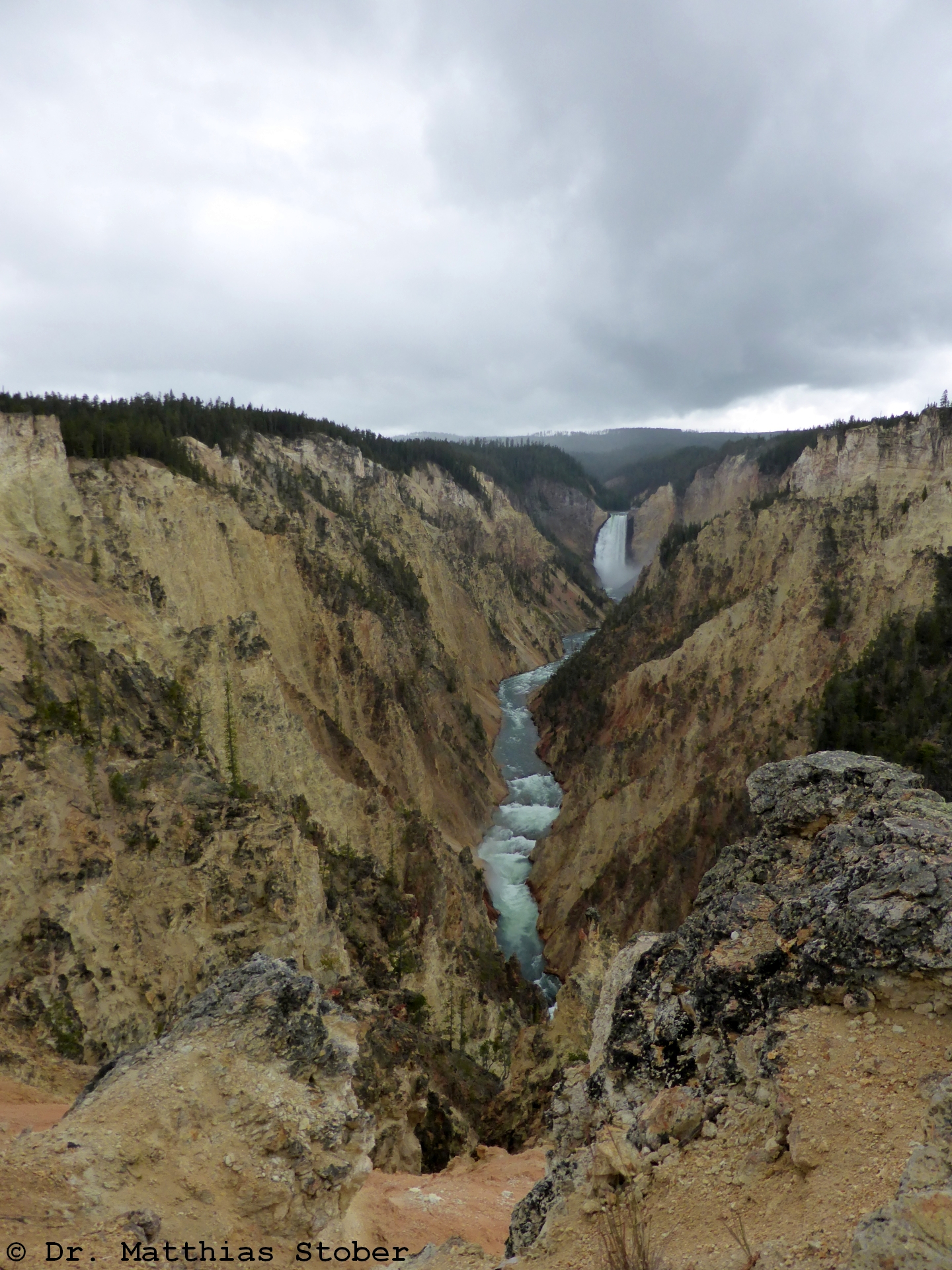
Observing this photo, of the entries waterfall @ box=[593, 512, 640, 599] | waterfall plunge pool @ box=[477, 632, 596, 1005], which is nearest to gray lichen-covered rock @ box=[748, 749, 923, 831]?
waterfall plunge pool @ box=[477, 632, 596, 1005]

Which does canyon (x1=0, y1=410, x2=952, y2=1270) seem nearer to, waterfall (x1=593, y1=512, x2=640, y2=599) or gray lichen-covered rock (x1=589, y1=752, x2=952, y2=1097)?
gray lichen-covered rock (x1=589, y1=752, x2=952, y2=1097)

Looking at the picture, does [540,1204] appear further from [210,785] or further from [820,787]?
[210,785]

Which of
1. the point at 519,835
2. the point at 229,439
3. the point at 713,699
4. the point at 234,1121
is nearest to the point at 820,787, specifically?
the point at 234,1121

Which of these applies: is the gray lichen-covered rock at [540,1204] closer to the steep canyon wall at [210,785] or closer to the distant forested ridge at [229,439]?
the steep canyon wall at [210,785]

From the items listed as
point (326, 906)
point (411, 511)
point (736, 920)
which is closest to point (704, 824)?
point (326, 906)

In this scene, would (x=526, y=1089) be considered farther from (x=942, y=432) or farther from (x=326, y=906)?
(x=942, y=432)

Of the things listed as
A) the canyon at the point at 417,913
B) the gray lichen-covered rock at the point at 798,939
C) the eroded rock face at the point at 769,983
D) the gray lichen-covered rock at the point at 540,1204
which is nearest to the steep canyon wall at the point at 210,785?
the canyon at the point at 417,913
